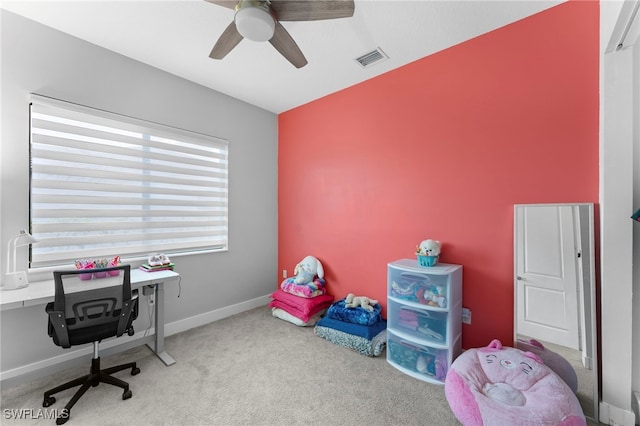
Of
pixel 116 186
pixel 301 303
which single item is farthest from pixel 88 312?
pixel 301 303

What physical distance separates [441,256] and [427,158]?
0.95 metres

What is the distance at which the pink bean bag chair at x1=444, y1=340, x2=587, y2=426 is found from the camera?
1.34m

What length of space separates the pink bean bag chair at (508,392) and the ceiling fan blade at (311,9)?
92.1 inches

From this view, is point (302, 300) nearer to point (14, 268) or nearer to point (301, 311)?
point (301, 311)

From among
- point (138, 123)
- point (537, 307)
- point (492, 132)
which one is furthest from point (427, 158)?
point (138, 123)

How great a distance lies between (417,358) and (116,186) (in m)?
3.17

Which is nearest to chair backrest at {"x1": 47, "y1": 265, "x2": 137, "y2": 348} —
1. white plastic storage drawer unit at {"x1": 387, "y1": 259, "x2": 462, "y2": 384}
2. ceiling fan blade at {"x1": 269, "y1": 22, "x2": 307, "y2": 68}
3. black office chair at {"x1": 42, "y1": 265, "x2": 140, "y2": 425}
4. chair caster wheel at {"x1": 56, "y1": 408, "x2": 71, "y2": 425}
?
black office chair at {"x1": 42, "y1": 265, "x2": 140, "y2": 425}

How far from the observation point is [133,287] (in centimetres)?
212

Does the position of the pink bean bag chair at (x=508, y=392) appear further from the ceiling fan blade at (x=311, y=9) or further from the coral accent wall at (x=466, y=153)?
the ceiling fan blade at (x=311, y=9)

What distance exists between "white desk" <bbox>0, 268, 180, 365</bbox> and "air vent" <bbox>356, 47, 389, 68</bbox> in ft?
8.94

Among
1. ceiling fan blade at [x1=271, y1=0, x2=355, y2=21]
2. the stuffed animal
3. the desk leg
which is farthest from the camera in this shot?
the stuffed animal

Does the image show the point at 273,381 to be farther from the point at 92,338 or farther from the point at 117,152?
the point at 117,152

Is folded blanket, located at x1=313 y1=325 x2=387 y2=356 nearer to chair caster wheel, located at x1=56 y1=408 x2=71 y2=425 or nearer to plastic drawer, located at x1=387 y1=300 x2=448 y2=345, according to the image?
plastic drawer, located at x1=387 y1=300 x2=448 y2=345

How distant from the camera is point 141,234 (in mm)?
2703
